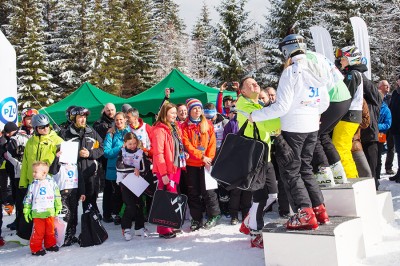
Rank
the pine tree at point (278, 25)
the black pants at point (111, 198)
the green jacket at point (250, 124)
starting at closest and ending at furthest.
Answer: the green jacket at point (250, 124)
the black pants at point (111, 198)
the pine tree at point (278, 25)

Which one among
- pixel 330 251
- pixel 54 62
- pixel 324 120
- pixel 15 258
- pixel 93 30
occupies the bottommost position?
pixel 15 258

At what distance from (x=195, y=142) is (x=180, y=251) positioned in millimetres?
1537

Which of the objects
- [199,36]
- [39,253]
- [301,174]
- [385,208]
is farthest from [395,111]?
[199,36]

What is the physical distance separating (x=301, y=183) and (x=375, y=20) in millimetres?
27404

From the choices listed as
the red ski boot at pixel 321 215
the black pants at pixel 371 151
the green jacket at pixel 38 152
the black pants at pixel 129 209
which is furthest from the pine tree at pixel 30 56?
the red ski boot at pixel 321 215

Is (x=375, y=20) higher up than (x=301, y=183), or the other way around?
(x=375, y=20)

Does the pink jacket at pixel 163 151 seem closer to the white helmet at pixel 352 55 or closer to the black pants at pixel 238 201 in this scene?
the black pants at pixel 238 201

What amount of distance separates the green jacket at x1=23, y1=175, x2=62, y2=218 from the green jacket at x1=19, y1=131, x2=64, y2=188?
0.39 meters

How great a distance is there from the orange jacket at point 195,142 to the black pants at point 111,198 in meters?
1.48

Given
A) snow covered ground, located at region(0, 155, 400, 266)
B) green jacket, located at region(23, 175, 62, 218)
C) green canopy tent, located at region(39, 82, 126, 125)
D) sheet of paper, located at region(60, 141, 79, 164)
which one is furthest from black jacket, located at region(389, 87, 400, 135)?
green canopy tent, located at region(39, 82, 126, 125)

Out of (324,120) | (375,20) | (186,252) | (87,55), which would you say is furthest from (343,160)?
(87,55)

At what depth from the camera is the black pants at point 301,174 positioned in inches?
141

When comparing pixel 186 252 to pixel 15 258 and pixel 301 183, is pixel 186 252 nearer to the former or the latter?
pixel 301 183

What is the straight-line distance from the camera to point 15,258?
4781 millimetres
